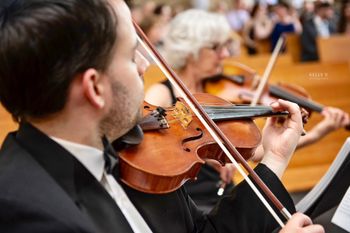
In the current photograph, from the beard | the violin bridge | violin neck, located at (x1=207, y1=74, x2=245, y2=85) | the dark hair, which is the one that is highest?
the dark hair

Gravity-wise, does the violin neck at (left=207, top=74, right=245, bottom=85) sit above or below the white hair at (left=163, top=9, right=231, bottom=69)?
below

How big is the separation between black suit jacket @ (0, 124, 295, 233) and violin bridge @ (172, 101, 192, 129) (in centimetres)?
18

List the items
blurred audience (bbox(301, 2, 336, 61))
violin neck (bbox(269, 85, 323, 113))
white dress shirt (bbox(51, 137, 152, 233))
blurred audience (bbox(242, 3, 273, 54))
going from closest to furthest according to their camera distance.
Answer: white dress shirt (bbox(51, 137, 152, 233)) → violin neck (bbox(269, 85, 323, 113)) → blurred audience (bbox(301, 2, 336, 61)) → blurred audience (bbox(242, 3, 273, 54))

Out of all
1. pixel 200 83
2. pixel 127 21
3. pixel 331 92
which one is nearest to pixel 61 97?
pixel 127 21

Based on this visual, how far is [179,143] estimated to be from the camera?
102 centimetres

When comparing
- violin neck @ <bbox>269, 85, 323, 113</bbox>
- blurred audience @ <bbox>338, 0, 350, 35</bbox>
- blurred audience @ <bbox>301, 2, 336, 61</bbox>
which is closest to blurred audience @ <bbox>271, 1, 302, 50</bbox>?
blurred audience @ <bbox>301, 2, 336, 61</bbox>

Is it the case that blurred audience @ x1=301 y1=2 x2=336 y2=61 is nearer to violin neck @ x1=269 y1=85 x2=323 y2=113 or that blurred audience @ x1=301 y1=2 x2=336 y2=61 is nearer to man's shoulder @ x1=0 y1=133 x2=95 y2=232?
violin neck @ x1=269 y1=85 x2=323 y2=113

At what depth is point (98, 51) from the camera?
777mm

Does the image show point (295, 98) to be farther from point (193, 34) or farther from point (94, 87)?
point (94, 87)

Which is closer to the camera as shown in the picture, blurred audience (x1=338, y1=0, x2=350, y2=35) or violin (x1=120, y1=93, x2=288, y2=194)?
violin (x1=120, y1=93, x2=288, y2=194)

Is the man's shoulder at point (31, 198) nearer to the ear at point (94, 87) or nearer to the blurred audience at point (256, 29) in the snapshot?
the ear at point (94, 87)

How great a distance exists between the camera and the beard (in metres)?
0.82

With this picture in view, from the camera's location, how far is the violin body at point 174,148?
88cm

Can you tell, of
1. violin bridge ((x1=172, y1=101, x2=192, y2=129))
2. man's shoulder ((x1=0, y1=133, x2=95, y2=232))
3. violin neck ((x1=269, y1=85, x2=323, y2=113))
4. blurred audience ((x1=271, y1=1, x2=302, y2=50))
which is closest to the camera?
man's shoulder ((x1=0, y1=133, x2=95, y2=232))
